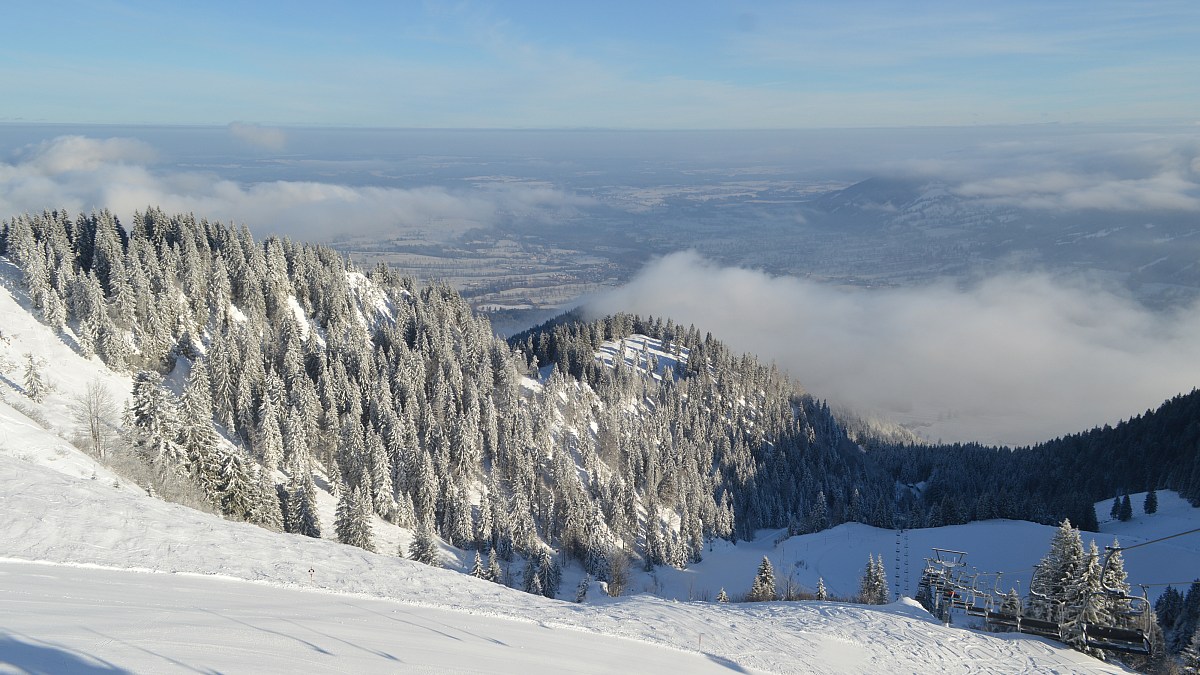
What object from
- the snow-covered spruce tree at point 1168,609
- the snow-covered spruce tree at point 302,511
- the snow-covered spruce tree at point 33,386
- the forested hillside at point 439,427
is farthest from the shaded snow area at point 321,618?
the snow-covered spruce tree at point 1168,609

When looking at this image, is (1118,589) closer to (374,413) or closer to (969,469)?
(374,413)

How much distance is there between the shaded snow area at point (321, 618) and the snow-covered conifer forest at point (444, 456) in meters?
0.30

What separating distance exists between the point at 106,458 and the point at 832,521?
354 feet

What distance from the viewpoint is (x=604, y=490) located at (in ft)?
320

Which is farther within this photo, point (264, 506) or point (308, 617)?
point (264, 506)

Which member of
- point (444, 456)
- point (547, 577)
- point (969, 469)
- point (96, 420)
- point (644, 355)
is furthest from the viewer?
point (644, 355)

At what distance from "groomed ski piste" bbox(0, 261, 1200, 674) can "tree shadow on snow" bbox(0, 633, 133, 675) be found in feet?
0.17

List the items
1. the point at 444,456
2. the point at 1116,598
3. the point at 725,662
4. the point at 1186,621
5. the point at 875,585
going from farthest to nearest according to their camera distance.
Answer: the point at 444,456 → the point at 875,585 → the point at 1186,621 → the point at 1116,598 → the point at 725,662

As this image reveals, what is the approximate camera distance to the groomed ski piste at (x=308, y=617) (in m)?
15.2

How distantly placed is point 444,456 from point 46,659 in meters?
68.9

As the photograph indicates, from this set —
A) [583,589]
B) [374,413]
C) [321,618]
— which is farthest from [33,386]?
[583,589]

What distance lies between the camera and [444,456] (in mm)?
80438

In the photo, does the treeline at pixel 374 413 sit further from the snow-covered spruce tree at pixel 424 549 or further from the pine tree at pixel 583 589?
the snow-covered spruce tree at pixel 424 549

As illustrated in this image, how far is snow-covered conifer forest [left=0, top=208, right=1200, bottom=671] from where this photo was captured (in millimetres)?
29469
